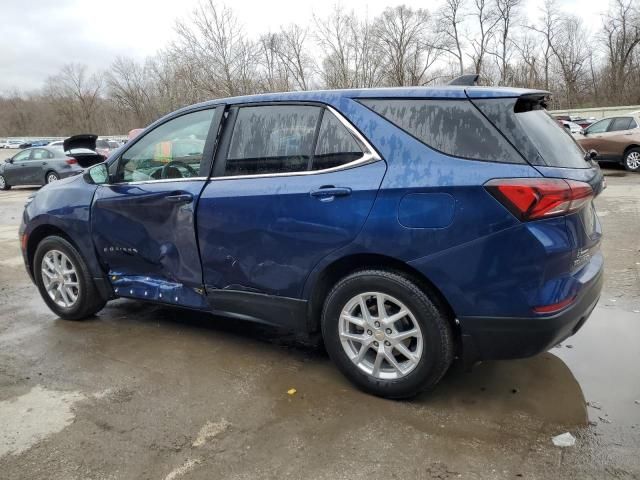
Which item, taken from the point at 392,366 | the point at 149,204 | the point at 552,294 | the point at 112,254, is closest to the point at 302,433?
the point at 392,366

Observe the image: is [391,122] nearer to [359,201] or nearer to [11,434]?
[359,201]

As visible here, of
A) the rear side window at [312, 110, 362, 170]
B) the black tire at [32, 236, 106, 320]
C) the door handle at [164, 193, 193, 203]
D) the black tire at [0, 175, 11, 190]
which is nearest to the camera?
the rear side window at [312, 110, 362, 170]

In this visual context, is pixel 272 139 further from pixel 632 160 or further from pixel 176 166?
pixel 632 160

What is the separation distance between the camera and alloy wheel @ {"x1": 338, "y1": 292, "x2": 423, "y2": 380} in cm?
292

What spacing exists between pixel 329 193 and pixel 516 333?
1.24 metres

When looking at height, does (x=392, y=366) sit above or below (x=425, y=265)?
below

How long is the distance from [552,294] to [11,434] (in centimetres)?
296

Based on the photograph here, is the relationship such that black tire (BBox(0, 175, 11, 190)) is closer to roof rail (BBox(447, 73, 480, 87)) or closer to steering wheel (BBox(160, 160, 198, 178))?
steering wheel (BBox(160, 160, 198, 178))

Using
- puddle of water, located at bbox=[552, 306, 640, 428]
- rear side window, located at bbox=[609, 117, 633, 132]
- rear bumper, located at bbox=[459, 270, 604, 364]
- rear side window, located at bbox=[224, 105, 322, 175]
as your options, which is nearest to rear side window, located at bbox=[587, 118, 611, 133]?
rear side window, located at bbox=[609, 117, 633, 132]

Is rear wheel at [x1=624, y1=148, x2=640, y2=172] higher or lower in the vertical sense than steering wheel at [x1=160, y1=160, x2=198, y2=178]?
lower

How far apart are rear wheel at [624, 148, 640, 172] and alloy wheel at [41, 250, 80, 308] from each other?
15.4 m

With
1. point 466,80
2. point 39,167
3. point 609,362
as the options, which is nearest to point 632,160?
point 609,362

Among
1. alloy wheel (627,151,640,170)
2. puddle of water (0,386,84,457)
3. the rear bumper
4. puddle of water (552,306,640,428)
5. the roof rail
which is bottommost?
puddle of water (552,306,640,428)

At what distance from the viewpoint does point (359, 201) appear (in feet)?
9.51
